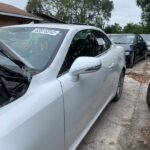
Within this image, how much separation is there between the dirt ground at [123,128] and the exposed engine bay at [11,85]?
1.77 m

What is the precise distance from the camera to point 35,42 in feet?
11.1

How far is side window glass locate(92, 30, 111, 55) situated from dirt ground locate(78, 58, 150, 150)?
3.74 feet

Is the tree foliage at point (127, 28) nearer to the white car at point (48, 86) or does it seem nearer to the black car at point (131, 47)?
the black car at point (131, 47)

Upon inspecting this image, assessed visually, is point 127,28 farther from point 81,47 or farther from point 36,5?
point 81,47

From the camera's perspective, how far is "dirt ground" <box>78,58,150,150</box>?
402 centimetres

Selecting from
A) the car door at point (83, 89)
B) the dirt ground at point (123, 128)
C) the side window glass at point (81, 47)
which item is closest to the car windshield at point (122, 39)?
the dirt ground at point (123, 128)

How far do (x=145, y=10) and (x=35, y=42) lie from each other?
1199 inches

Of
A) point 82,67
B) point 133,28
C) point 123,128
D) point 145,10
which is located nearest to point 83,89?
point 82,67

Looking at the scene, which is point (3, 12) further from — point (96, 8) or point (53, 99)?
point (96, 8)

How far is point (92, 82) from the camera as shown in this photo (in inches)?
140

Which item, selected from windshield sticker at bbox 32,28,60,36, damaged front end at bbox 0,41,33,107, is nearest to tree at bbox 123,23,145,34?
windshield sticker at bbox 32,28,60,36

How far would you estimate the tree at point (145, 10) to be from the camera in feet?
104

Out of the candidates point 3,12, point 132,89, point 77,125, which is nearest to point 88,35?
point 77,125

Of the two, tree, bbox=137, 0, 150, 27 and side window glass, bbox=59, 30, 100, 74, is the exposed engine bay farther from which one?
tree, bbox=137, 0, 150, 27
